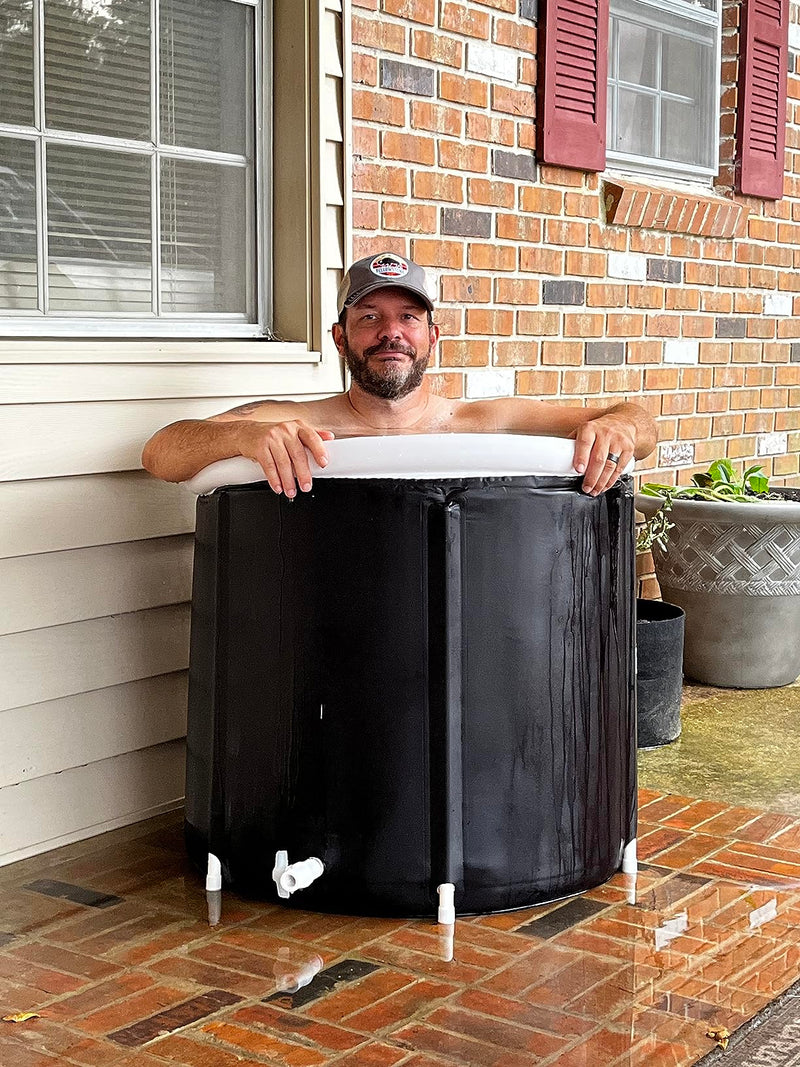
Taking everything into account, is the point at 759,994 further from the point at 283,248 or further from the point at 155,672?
the point at 283,248

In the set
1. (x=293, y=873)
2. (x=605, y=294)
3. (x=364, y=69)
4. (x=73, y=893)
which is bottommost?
(x=73, y=893)

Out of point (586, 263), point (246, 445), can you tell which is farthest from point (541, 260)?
point (246, 445)

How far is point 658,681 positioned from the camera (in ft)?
12.1

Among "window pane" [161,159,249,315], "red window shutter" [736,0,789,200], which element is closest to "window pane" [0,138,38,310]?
"window pane" [161,159,249,315]

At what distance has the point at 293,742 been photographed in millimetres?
2432

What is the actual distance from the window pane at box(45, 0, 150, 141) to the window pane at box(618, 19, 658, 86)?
215cm

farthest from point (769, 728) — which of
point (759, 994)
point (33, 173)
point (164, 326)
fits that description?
point (33, 173)

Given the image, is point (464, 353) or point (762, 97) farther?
point (762, 97)

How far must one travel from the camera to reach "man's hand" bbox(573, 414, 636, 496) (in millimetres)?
2439

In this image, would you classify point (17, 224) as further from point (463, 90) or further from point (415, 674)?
point (463, 90)

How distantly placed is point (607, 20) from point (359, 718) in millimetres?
2735

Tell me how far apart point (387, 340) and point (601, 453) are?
648mm

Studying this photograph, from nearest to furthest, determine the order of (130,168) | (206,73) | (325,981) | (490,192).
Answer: (325,981)
(130,168)
(206,73)
(490,192)

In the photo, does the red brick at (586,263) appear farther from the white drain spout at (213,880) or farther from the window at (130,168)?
the white drain spout at (213,880)
